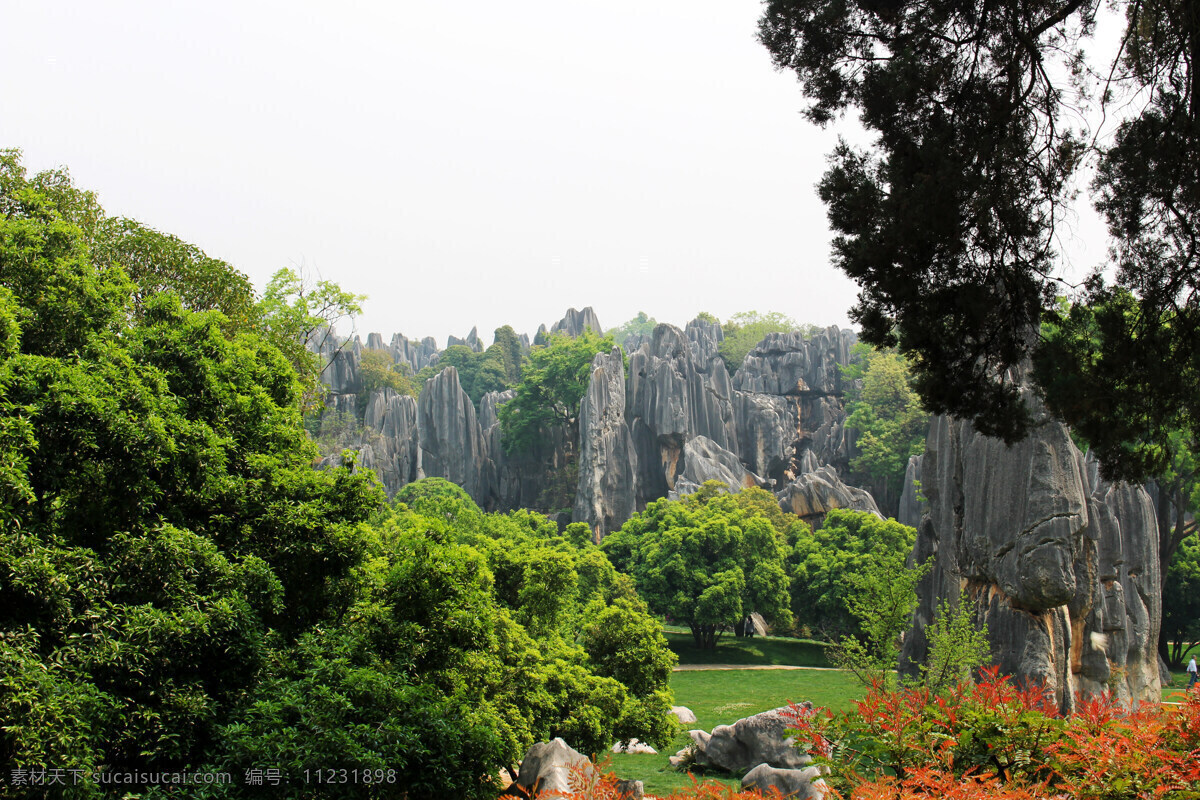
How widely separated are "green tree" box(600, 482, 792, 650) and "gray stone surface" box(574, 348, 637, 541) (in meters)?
7.50

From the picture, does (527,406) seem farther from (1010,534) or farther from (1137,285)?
(1137,285)

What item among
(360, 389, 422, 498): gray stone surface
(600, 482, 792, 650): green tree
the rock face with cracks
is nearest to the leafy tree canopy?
the rock face with cracks

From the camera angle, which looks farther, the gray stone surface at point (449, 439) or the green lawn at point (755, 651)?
the gray stone surface at point (449, 439)

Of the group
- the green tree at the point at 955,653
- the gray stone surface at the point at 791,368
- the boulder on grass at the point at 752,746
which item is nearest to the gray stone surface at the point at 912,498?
the gray stone surface at the point at 791,368

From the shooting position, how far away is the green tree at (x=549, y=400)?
44.1 meters

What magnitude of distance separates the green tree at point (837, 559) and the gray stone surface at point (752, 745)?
13472 mm

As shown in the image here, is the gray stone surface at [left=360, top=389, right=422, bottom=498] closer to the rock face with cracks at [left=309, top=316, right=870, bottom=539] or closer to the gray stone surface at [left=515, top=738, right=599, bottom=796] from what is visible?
the rock face with cracks at [left=309, top=316, right=870, bottom=539]

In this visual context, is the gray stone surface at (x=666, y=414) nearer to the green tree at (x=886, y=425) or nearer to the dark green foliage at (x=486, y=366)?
the green tree at (x=886, y=425)

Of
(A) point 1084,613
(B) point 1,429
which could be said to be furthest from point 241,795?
(A) point 1084,613

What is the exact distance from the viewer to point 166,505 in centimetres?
685

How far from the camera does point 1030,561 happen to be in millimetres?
13953

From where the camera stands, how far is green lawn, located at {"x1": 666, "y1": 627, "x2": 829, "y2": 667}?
27453mm

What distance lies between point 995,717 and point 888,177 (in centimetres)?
364

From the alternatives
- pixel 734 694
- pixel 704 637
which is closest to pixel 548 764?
pixel 734 694
